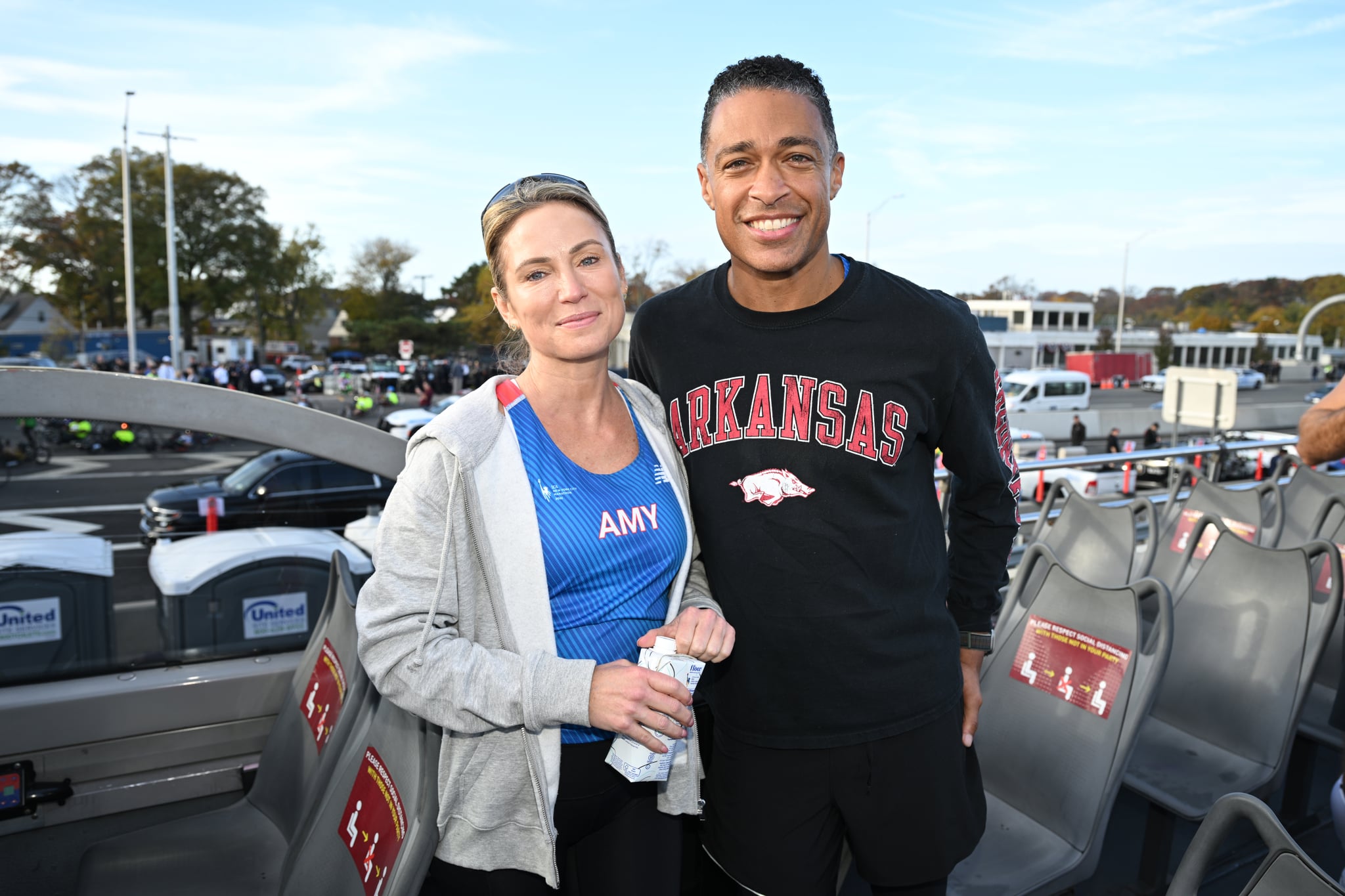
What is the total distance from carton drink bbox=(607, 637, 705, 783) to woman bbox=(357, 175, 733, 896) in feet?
0.08

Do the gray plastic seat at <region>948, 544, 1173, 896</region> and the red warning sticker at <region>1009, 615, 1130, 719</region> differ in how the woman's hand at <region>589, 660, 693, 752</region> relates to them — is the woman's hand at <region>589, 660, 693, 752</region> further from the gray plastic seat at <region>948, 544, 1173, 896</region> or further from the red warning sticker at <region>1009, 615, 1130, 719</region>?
the red warning sticker at <region>1009, 615, 1130, 719</region>

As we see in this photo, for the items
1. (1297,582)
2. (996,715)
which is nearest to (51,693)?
(996,715)

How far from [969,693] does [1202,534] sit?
3.35m

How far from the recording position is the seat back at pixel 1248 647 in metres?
2.91

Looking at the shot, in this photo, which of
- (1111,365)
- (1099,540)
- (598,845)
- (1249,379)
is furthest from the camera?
(1111,365)

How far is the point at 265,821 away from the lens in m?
2.53

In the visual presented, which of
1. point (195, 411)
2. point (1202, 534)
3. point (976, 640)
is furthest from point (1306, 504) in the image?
point (195, 411)

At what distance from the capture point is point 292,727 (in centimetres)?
263

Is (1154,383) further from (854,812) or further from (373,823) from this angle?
(373,823)

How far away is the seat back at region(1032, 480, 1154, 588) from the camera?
422 cm

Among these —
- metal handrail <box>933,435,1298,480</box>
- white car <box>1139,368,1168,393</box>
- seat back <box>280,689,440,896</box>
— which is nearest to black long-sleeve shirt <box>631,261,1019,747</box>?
seat back <box>280,689,440,896</box>

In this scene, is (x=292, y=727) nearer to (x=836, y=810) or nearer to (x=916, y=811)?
(x=836, y=810)

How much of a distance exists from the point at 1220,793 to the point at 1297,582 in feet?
2.61

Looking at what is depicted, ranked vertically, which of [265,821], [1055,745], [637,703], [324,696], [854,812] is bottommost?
[265,821]
